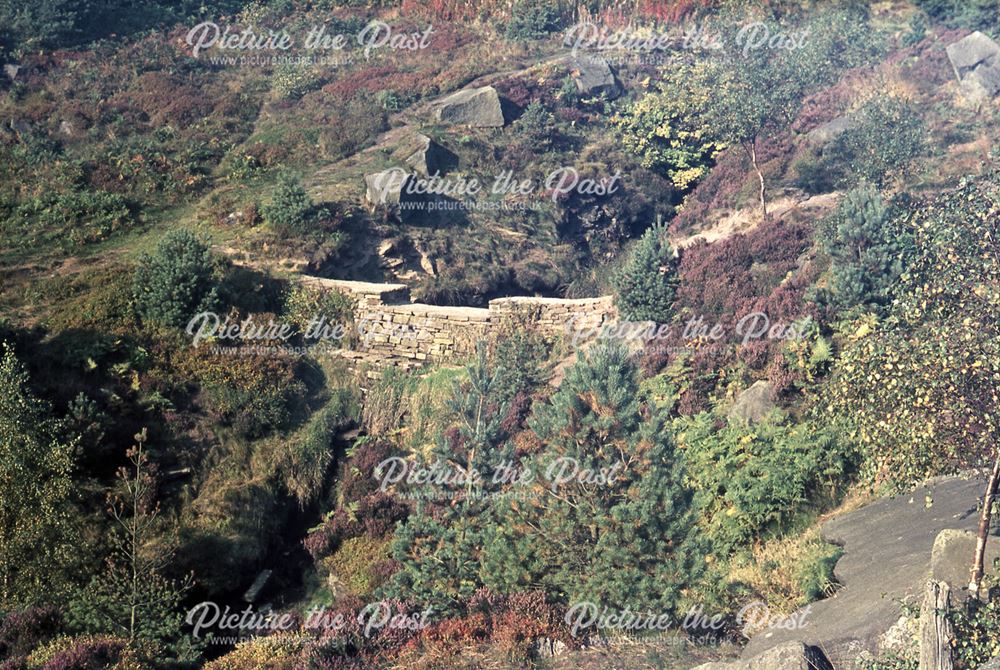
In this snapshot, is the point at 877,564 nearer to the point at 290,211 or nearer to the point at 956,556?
the point at 956,556

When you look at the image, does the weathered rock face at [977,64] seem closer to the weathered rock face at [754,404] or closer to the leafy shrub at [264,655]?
the weathered rock face at [754,404]

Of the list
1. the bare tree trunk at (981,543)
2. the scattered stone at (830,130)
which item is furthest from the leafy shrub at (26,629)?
the scattered stone at (830,130)

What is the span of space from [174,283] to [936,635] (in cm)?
1705

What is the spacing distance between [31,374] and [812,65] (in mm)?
25434

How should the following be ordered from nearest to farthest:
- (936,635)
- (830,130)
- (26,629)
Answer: (936,635) < (26,629) < (830,130)

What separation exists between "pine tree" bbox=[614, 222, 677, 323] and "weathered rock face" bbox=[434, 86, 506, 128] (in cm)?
982

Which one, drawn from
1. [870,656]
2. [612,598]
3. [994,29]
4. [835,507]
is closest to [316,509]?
[612,598]

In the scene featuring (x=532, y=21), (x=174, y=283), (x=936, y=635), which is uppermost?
(x=936, y=635)

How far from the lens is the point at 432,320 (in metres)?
23.3

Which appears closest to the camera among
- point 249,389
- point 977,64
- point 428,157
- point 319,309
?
point 249,389

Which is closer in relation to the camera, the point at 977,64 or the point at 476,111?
the point at 476,111

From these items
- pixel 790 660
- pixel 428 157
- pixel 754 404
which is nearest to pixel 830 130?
pixel 428 157

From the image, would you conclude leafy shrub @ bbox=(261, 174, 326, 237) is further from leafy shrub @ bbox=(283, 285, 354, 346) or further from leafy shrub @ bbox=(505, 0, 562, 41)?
leafy shrub @ bbox=(505, 0, 562, 41)

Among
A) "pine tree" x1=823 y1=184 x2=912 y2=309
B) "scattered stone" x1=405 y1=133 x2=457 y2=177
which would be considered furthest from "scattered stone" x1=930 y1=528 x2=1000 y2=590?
"scattered stone" x1=405 y1=133 x2=457 y2=177
